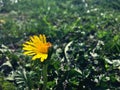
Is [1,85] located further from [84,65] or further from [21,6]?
[21,6]

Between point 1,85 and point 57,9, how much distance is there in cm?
383

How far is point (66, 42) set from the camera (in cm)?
643

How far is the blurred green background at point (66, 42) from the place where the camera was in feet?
16.2

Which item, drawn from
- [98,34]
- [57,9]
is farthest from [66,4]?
[98,34]

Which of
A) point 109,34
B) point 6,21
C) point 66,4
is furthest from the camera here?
point 66,4

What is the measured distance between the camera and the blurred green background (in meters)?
4.93

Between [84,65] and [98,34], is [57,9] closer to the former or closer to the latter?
[98,34]

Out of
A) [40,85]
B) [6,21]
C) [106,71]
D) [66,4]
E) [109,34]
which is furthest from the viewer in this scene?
[66,4]

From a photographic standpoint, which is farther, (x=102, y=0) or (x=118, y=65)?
(x=102, y=0)

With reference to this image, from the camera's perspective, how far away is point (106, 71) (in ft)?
16.9

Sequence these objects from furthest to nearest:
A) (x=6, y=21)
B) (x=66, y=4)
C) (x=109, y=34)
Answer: (x=66, y=4)
(x=6, y=21)
(x=109, y=34)

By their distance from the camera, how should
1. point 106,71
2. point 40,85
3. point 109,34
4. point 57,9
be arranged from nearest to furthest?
1. point 40,85
2. point 106,71
3. point 109,34
4. point 57,9

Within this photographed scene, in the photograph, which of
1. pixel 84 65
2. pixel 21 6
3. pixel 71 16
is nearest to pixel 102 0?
pixel 71 16

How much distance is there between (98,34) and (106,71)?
1266 mm
